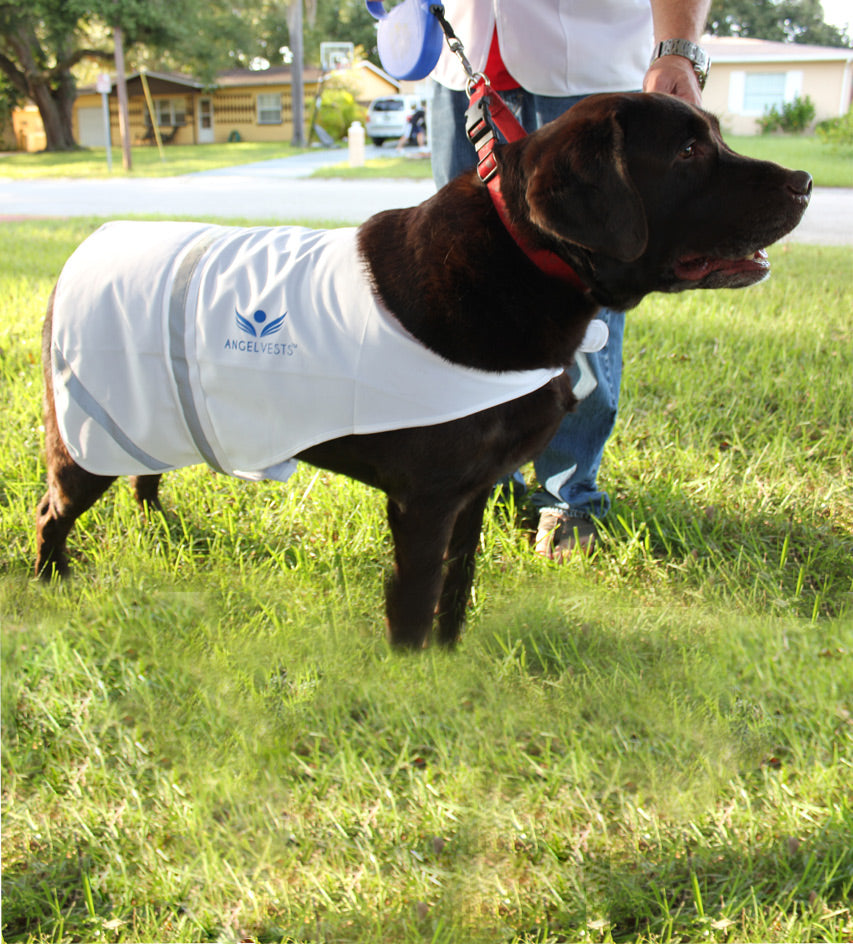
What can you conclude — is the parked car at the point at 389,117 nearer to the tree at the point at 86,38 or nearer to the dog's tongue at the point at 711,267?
the tree at the point at 86,38

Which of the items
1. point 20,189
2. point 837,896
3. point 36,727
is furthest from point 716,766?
point 20,189

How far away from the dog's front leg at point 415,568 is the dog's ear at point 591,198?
27.5 inches

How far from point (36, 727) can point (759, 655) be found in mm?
1818

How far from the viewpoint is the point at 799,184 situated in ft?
6.00

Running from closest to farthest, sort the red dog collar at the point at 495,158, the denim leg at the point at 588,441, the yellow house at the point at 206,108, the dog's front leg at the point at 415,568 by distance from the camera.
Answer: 1. the red dog collar at the point at 495,158
2. the dog's front leg at the point at 415,568
3. the denim leg at the point at 588,441
4. the yellow house at the point at 206,108

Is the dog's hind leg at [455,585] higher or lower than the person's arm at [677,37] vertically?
lower

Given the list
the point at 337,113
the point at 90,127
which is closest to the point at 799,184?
the point at 337,113

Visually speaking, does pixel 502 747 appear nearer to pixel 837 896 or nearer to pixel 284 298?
pixel 837 896

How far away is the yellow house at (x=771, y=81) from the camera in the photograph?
3278cm

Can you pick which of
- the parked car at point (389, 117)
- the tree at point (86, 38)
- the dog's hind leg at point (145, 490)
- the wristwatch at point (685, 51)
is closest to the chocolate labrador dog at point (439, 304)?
the wristwatch at point (685, 51)

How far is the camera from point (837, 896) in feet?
4.81

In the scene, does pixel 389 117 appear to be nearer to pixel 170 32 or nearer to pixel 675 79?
pixel 170 32

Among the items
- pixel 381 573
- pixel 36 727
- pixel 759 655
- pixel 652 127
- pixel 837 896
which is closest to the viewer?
pixel 837 896

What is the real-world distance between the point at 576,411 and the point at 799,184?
0.95 m
